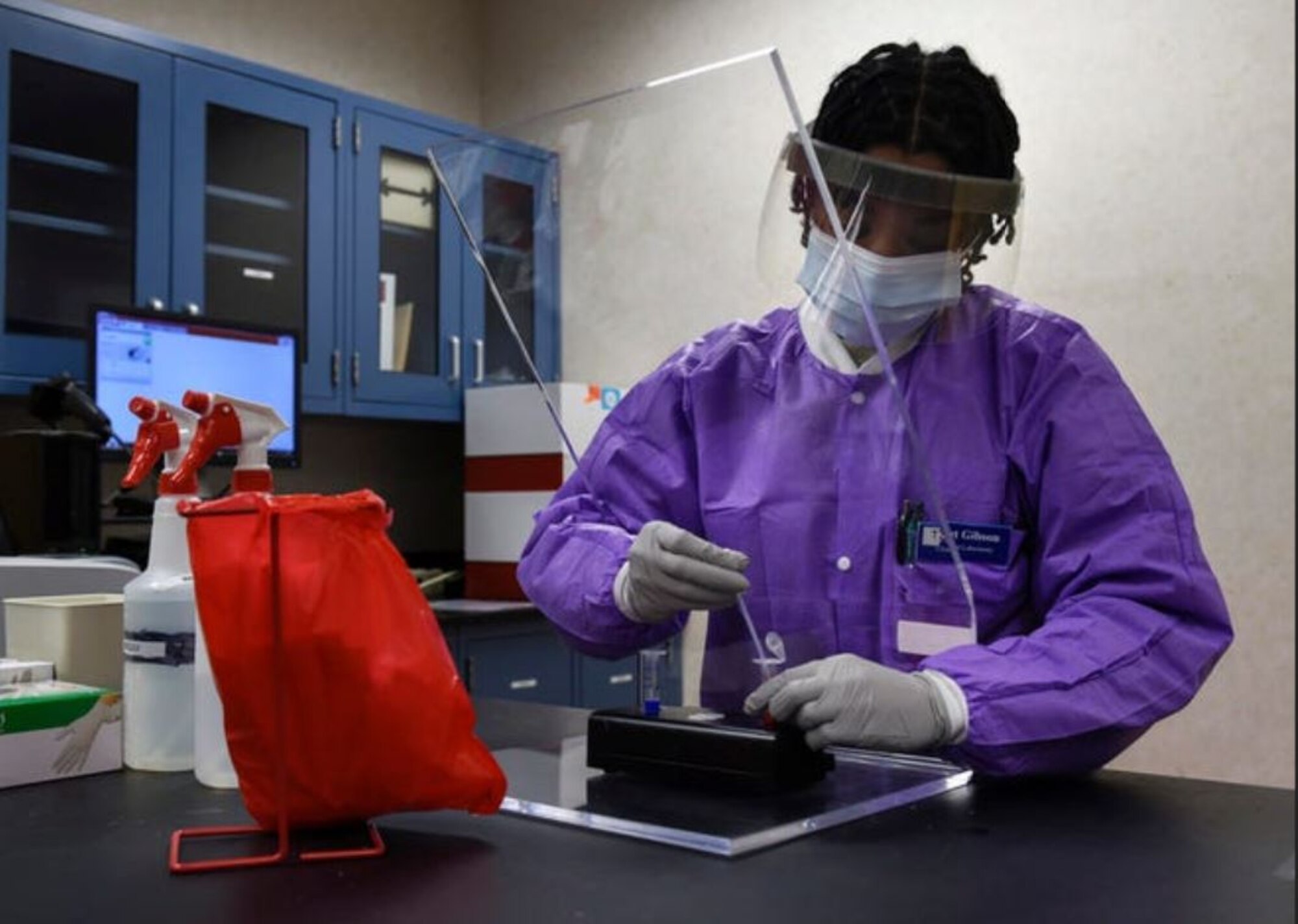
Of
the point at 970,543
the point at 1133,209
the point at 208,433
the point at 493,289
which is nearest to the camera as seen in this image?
the point at 208,433

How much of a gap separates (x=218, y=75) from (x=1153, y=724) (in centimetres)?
265

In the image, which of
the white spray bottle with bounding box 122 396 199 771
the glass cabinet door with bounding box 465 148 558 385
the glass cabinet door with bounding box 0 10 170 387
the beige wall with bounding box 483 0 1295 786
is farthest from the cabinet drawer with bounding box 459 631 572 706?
the white spray bottle with bounding box 122 396 199 771

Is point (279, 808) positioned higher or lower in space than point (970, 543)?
lower

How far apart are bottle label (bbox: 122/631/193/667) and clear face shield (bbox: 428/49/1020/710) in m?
0.45

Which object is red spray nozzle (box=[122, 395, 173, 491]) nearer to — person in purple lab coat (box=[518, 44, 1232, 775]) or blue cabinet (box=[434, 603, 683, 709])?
person in purple lab coat (box=[518, 44, 1232, 775])

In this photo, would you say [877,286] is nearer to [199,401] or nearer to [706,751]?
[706,751]

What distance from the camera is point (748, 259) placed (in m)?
1.13

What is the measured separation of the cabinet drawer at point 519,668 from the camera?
9.54ft

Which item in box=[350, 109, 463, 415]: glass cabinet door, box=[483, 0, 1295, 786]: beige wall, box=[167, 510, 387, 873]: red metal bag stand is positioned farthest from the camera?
box=[350, 109, 463, 415]: glass cabinet door

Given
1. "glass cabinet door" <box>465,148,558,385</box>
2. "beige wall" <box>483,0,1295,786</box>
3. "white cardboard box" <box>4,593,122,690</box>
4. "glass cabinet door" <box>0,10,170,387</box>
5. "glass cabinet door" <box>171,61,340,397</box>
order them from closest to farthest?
"beige wall" <box>483,0,1295,786</box> → "white cardboard box" <box>4,593,122,690</box> → "glass cabinet door" <box>465,148,558,385</box> → "glass cabinet door" <box>0,10,170,387</box> → "glass cabinet door" <box>171,61,340,397</box>

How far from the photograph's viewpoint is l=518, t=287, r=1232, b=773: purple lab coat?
3.12 ft

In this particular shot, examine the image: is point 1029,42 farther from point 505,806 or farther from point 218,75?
point 505,806

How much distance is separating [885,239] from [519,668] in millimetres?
2211

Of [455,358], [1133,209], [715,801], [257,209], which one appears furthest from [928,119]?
[455,358]
